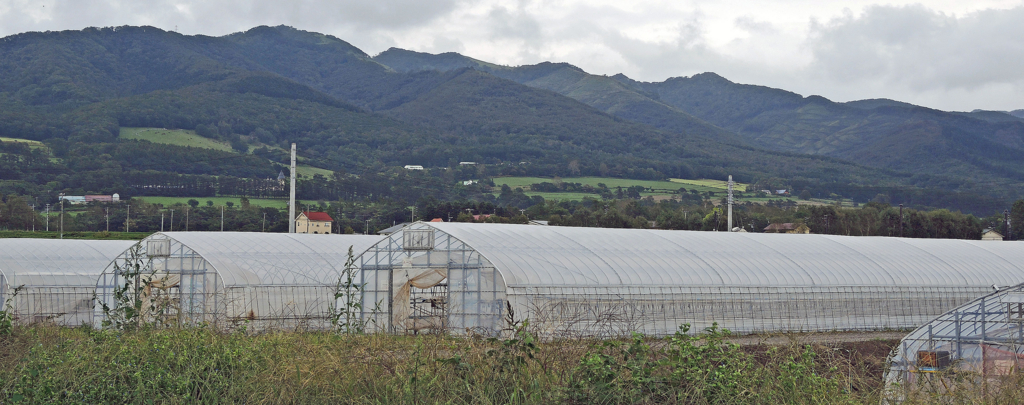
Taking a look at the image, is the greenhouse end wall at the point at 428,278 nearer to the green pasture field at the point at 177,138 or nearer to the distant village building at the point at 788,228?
the distant village building at the point at 788,228

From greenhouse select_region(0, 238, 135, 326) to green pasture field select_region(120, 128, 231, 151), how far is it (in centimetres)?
11333

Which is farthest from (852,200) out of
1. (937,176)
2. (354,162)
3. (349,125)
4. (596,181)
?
(349,125)

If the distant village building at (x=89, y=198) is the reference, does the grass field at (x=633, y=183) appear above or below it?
above

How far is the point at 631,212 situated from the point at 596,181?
→ 49.3m

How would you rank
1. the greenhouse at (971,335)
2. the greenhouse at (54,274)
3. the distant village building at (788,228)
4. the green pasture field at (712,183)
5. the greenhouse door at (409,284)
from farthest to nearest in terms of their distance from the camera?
the green pasture field at (712,183)
the distant village building at (788,228)
the greenhouse at (54,274)
the greenhouse door at (409,284)
the greenhouse at (971,335)

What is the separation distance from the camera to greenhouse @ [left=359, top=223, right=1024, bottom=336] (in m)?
22.9

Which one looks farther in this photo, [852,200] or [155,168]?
[852,200]

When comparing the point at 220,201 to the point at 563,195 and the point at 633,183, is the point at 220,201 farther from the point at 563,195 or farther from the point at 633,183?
the point at 633,183

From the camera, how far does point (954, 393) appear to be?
27.5 feet

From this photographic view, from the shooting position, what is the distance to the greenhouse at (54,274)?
29641 millimetres

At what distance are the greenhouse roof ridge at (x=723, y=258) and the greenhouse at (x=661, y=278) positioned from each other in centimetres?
5

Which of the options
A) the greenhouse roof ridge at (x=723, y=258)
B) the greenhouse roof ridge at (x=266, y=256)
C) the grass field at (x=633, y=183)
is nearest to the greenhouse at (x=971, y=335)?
the greenhouse roof ridge at (x=723, y=258)

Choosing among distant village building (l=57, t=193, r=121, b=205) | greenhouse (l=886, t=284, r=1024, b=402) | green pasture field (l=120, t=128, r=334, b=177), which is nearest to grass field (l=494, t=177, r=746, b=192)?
green pasture field (l=120, t=128, r=334, b=177)

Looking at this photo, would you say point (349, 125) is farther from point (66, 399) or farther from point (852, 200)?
point (66, 399)
